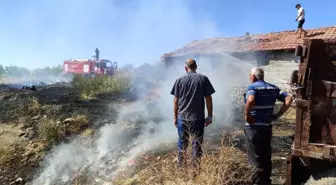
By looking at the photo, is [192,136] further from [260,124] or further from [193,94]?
[260,124]

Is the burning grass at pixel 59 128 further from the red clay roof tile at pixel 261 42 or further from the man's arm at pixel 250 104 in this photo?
the red clay roof tile at pixel 261 42

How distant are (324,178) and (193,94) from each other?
1.84m

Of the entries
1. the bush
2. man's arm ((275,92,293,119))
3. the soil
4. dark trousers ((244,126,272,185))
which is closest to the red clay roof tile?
the bush

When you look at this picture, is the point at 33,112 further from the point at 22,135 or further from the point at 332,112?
the point at 332,112

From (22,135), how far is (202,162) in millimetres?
6053

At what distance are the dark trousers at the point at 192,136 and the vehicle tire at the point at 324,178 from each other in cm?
132

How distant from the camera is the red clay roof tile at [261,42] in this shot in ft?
47.8

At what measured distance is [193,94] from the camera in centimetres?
428

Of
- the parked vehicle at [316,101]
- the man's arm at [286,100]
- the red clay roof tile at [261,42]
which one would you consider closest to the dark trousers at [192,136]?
the man's arm at [286,100]

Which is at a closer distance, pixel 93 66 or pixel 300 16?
pixel 300 16

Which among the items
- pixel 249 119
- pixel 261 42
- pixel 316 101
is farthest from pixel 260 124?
pixel 261 42

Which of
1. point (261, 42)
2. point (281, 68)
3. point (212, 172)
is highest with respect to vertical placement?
point (261, 42)

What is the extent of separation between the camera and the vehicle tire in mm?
3092

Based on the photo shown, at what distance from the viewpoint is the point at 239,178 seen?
3.95m
